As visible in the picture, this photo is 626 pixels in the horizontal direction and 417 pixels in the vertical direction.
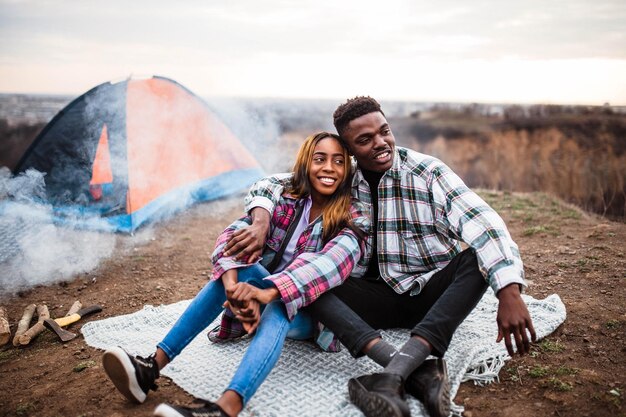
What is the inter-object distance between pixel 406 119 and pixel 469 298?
79.2ft

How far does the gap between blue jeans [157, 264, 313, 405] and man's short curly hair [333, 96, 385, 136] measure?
41.6 inches

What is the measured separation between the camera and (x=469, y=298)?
2.19 meters

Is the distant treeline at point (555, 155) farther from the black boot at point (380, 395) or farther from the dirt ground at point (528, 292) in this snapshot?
the black boot at point (380, 395)

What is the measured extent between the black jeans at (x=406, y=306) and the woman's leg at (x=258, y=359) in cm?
25

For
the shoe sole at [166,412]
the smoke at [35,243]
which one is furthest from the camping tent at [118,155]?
the shoe sole at [166,412]

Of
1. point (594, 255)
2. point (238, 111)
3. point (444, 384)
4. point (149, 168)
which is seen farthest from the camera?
point (238, 111)

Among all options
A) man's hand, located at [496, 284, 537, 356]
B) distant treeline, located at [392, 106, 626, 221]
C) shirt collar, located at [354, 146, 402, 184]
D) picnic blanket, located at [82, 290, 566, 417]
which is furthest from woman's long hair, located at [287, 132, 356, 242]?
distant treeline, located at [392, 106, 626, 221]

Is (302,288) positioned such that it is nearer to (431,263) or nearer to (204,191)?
(431,263)

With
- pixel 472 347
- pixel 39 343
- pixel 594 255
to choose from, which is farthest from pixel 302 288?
pixel 594 255

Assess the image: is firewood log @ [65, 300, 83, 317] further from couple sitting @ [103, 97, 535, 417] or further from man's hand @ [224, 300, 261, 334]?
man's hand @ [224, 300, 261, 334]

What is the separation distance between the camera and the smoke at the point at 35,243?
420 centimetres

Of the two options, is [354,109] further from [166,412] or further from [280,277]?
[166,412]

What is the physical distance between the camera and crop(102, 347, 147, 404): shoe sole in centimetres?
207

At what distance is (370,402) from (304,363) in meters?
0.68
